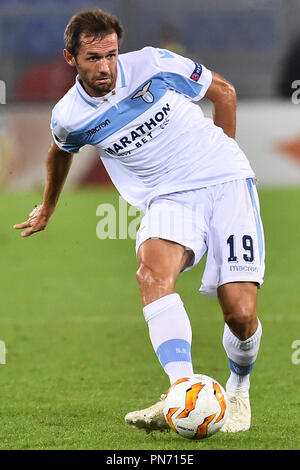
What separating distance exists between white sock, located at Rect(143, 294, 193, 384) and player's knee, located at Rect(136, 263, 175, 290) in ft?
0.20

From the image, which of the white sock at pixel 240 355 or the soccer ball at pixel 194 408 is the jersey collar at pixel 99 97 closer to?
the white sock at pixel 240 355

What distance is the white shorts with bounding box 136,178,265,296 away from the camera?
472cm

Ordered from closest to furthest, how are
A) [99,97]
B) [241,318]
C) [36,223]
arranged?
[241,318] < [99,97] < [36,223]

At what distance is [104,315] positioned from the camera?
27.8 feet

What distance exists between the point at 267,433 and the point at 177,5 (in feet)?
59.8

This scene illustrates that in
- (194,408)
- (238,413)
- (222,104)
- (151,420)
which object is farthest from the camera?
(222,104)

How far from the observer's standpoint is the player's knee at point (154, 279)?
4.48 meters

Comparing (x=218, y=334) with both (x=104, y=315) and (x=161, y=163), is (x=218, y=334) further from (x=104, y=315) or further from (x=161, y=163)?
(x=161, y=163)

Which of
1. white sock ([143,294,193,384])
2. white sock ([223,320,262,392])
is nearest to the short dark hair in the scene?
white sock ([143,294,193,384])

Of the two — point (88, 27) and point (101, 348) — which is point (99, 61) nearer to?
point (88, 27)

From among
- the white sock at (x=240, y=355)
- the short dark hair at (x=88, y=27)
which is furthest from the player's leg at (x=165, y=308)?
the short dark hair at (x=88, y=27)

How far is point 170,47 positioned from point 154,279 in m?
15.2

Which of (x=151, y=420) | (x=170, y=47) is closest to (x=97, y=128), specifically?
(x=151, y=420)

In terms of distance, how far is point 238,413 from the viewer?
4.99 metres
